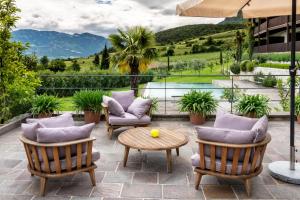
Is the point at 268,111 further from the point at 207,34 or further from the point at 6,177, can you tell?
the point at 207,34

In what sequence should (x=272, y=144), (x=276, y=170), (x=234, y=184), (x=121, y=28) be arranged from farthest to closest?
(x=121, y=28) → (x=272, y=144) → (x=276, y=170) → (x=234, y=184)

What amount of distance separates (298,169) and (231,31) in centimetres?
4447

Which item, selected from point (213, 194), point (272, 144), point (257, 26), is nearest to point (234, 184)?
point (213, 194)

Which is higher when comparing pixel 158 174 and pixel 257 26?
pixel 257 26

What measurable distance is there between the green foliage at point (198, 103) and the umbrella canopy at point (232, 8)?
2.46 m

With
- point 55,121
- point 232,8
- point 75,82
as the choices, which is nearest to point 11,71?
point 55,121

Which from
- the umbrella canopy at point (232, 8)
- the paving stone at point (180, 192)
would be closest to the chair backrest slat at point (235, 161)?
the paving stone at point (180, 192)

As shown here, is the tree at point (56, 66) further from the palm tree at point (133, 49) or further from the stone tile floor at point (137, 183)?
the stone tile floor at point (137, 183)

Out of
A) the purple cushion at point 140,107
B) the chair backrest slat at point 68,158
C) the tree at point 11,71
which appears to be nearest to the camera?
the chair backrest slat at point 68,158

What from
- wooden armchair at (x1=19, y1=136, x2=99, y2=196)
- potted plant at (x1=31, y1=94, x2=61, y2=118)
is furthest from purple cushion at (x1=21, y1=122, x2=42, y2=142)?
potted plant at (x1=31, y1=94, x2=61, y2=118)

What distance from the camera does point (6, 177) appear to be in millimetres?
A: 3812

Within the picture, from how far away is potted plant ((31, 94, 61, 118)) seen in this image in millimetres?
6769

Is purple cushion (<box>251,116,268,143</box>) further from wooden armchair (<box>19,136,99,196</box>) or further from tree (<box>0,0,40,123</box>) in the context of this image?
tree (<box>0,0,40,123</box>)

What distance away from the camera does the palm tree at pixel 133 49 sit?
11525mm
